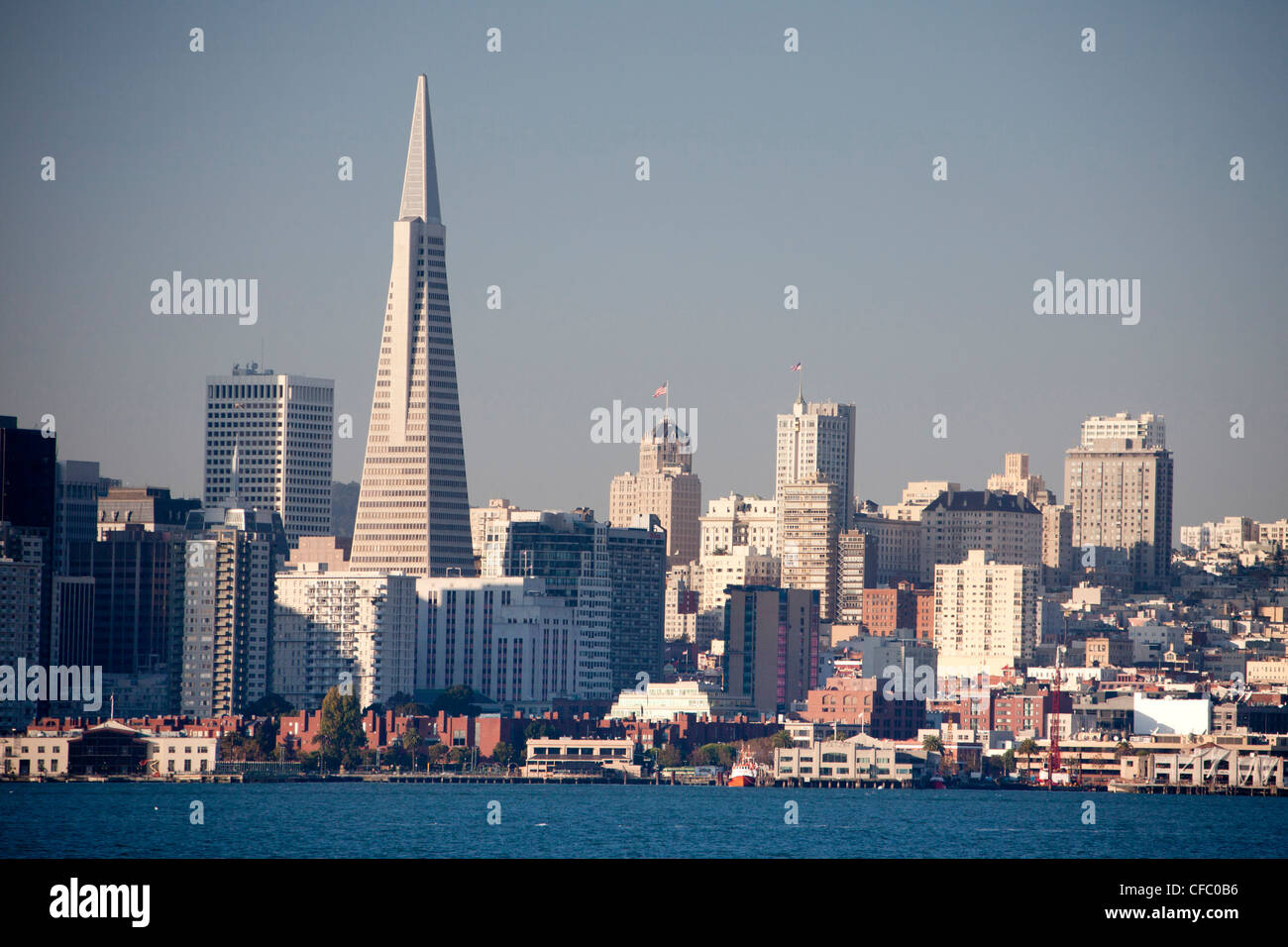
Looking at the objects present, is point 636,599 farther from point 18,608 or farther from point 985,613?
point 18,608

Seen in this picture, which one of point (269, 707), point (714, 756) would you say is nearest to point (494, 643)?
point (269, 707)

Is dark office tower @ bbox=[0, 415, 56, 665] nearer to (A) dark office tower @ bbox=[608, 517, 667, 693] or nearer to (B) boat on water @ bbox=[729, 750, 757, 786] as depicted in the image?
(B) boat on water @ bbox=[729, 750, 757, 786]

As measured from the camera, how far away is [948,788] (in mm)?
112562

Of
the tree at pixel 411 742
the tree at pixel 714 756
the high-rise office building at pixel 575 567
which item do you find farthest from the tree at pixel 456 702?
the tree at pixel 714 756

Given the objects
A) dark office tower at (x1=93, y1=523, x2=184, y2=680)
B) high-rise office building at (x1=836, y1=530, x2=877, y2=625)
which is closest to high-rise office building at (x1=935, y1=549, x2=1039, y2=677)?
high-rise office building at (x1=836, y1=530, x2=877, y2=625)

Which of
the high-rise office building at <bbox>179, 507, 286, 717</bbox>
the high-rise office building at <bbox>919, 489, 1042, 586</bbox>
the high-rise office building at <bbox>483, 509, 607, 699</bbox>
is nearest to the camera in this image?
the high-rise office building at <bbox>179, 507, 286, 717</bbox>

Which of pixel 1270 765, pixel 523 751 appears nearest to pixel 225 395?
pixel 523 751

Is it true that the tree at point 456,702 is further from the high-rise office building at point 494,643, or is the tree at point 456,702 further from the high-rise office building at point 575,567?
the high-rise office building at point 575,567

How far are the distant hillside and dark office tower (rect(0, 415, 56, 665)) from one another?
60.1 m

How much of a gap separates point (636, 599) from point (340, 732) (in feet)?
138

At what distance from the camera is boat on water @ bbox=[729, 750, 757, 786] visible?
112375 mm

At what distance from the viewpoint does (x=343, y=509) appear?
190 metres

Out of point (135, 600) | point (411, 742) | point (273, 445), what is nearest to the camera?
point (411, 742)

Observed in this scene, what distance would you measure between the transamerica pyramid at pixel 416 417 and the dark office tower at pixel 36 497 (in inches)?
1140
